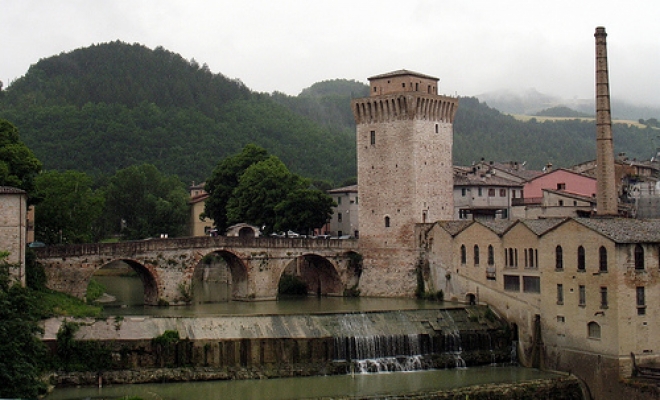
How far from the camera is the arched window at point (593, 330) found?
52.8 m

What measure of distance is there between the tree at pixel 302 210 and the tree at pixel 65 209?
1400 cm

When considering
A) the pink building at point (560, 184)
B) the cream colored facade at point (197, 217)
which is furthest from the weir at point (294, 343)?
the cream colored facade at point (197, 217)

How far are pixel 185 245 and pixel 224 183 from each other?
24.4 meters

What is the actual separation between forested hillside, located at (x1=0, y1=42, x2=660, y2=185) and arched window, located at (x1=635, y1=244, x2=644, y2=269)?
310ft

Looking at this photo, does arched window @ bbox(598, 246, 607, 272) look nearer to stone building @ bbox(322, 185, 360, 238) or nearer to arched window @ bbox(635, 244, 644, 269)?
arched window @ bbox(635, 244, 644, 269)

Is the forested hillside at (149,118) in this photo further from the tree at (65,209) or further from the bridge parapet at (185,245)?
the bridge parapet at (185,245)

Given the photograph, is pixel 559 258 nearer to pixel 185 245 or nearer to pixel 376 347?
pixel 376 347

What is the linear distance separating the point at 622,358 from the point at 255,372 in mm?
17748

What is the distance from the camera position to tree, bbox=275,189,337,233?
3255 inches

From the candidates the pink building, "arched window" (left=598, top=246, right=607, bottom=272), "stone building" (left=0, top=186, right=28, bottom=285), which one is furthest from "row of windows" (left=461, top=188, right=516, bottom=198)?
"stone building" (left=0, top=186, right=28, bottom=285)

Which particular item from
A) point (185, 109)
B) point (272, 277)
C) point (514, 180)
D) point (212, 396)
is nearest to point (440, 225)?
point (272, 277)

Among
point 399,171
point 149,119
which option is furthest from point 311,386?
point 149,119

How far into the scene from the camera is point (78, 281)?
63219 mm

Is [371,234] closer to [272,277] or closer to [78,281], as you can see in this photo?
[272,277]
